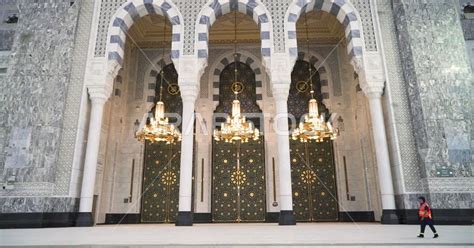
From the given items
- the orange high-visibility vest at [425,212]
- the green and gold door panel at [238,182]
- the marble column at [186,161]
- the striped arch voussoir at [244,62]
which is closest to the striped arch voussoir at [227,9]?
the marble column at [186,161]

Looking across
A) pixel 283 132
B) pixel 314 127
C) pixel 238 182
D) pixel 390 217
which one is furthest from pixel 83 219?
pixel 390 217

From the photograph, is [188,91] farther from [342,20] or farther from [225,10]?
[342,20]

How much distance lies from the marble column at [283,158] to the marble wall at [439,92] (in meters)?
2.85

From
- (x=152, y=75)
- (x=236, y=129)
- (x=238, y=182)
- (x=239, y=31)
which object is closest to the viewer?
(x=236, y=129)

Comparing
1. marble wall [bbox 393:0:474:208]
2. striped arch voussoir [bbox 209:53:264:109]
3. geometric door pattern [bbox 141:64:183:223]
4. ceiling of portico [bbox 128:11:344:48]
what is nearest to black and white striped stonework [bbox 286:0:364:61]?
marble wall [bbox 393:0:474:208]

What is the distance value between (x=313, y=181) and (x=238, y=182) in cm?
235

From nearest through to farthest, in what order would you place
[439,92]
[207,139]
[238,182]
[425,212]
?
[425,212], [439,92], [238,182], [207,139]

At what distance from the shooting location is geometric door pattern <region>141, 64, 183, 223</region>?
906cm

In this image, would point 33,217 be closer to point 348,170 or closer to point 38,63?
point 38,63

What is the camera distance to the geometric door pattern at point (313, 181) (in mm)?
9023

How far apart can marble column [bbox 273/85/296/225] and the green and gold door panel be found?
2.54 metres

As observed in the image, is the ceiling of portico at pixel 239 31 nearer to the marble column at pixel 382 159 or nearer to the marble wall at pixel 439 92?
the marble wall at pixel 439 92

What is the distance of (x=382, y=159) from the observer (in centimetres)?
677

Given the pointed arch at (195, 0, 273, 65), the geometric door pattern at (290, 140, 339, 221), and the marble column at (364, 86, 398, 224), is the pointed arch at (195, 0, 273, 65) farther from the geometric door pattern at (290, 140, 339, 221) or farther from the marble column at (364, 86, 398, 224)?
the geometric door pattern at (290, 140, 339, 221)
